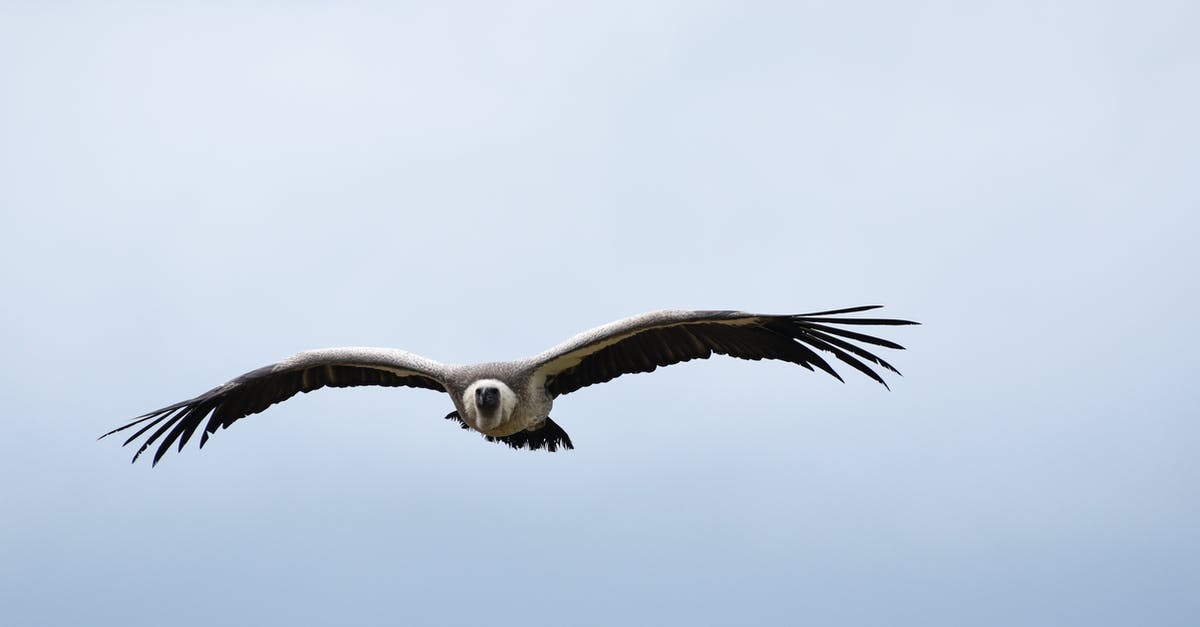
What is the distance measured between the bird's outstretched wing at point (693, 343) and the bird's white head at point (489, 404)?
1.38 ft

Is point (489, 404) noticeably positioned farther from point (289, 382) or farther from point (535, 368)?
point (289, 382)

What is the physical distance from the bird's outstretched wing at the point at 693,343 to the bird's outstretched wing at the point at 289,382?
1.28m

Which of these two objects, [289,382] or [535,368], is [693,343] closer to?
[535,368]

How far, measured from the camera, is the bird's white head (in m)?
11.7

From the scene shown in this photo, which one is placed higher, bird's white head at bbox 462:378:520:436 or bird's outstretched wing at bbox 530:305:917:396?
bird's outstretched wing at bbox 530:305:917:396

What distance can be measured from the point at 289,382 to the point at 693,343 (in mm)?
4084

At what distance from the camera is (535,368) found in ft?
39.7

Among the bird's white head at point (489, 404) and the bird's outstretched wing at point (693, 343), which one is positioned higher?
the bird's outstretched wing at point (693, 343)

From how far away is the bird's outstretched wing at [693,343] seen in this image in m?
11.3

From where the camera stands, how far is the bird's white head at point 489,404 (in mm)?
11695

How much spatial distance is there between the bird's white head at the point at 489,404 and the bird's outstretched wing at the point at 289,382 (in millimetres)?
734

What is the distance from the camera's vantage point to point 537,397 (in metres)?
12.3

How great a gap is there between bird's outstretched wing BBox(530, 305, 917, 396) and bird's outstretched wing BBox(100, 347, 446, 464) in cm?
128

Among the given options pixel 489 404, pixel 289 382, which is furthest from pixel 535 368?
pixel 289 382
